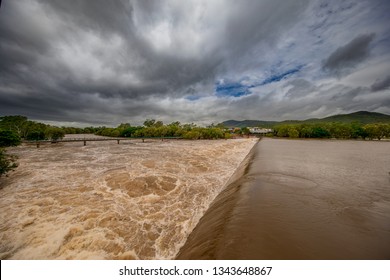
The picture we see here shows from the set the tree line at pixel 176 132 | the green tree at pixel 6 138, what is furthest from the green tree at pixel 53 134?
the green tree at pixel 6 138

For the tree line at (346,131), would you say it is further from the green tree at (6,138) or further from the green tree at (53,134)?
the green tree at (53,134)

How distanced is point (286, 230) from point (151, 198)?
23.7 feet

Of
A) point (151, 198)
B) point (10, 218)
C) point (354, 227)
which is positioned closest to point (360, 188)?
point (354, 227)

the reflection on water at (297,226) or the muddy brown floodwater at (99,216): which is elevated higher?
the reflection on water at (297,226)

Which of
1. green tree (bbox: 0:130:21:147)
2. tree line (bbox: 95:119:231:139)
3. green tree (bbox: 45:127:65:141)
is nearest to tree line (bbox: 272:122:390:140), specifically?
tree line (bbox: 95:119:231:139)

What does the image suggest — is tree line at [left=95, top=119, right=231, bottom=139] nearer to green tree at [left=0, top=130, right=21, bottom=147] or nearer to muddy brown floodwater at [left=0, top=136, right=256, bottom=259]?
green tree at [left=0, top=130, right=21, bottom=147]

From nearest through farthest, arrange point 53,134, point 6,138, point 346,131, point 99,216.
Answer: point 99,216
point 6,138
point 53,134
point 346,131

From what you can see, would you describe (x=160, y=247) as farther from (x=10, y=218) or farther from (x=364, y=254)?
(x=10, y=218)

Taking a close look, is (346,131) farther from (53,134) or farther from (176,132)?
(53,134)

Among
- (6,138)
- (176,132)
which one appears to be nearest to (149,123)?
(176,132)

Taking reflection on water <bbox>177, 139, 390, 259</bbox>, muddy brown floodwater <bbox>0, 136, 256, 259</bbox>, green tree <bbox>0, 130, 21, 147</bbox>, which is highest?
green tree <bbox>0, 130, 21, 147</bbox>

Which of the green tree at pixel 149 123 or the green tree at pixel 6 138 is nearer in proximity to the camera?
the green tree at pixel 6 138

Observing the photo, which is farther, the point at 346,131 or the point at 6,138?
the point at 346,131

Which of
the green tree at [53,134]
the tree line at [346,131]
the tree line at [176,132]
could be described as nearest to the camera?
the green tree at [53,134]
